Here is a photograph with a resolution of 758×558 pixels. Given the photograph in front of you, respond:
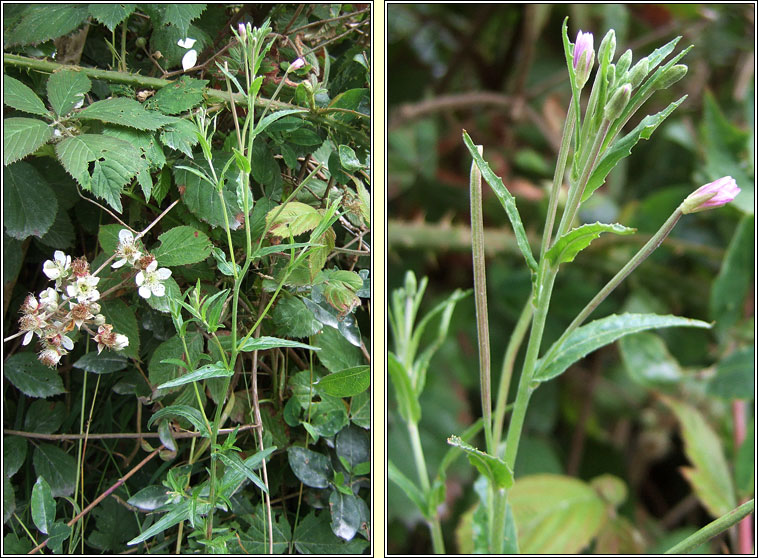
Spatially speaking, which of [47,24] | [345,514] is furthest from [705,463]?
[47,24]

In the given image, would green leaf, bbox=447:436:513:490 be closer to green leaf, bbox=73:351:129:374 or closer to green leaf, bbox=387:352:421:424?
green leaf, bbox=387:352:421:424

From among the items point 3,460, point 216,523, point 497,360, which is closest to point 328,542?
point 216,523

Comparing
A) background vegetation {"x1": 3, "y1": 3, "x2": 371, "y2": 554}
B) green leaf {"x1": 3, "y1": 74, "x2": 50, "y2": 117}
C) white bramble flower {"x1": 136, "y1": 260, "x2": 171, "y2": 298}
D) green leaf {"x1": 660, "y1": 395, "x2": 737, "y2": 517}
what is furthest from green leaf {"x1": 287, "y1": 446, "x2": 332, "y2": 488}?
green leaf {"x1": 660, "y1": 395, "x2": 737, "y2": 517}

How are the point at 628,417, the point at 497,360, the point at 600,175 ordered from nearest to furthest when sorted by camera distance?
1. the point at 600,175
2. the point at 497,360
3. the point at 628,417

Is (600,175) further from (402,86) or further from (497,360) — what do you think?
(402,86)

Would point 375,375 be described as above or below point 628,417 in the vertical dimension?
above

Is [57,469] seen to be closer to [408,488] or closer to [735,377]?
[408,488]
